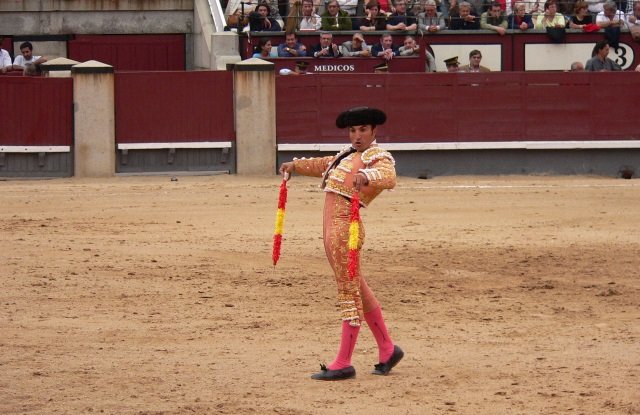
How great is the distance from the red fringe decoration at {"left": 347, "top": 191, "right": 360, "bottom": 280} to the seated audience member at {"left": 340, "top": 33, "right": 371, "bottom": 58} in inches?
488

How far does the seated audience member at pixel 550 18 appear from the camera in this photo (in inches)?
781

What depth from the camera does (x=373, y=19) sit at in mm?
19312

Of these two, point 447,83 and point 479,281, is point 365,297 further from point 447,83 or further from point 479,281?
point 447,83

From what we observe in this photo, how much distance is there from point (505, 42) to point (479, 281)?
1037 centimetres

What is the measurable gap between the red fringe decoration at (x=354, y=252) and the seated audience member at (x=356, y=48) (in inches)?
488

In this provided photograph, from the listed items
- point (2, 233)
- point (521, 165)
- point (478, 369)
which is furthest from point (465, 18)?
point (478, 369)

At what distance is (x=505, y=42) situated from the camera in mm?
19859

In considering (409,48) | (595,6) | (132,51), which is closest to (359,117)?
(409,48)

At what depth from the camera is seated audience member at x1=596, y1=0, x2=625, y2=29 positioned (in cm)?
1983

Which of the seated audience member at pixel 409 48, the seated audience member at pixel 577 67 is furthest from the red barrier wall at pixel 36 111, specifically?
the seated audience member at pixel 577 67

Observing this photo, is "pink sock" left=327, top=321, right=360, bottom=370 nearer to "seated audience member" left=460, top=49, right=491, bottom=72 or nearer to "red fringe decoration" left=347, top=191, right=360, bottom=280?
"red fringe decoration" left=347, top=191, right=360, bottom=280

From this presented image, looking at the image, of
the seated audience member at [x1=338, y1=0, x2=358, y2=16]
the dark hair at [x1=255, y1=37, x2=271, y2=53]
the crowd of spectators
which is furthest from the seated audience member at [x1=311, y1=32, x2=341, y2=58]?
the seated audience member at [x1=338, y1=0, x2=358, y2=16]

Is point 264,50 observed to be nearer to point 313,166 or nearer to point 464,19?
point 464,19

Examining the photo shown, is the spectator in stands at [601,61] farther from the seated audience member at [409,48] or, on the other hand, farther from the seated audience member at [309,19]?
the seated audience member at [309,19]
